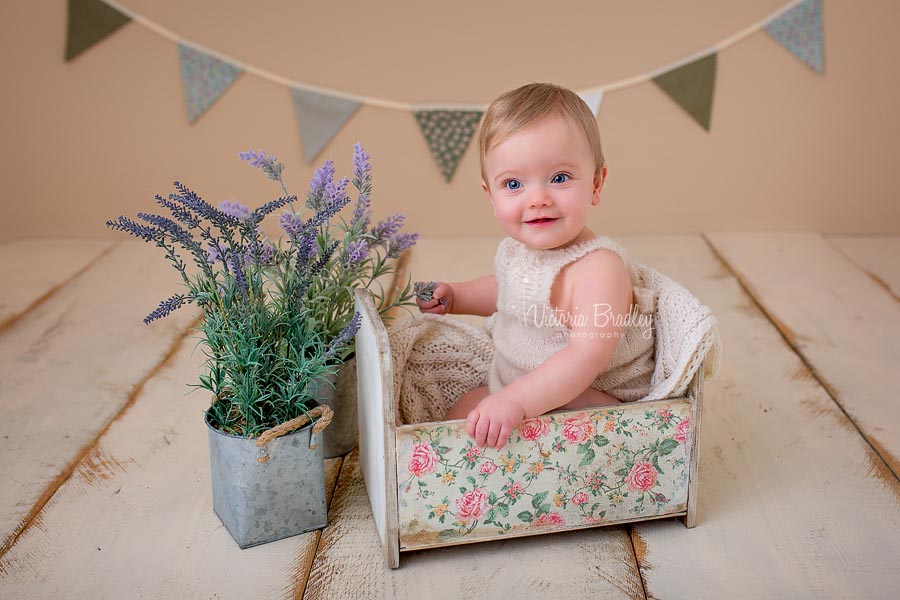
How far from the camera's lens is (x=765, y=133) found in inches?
94.5

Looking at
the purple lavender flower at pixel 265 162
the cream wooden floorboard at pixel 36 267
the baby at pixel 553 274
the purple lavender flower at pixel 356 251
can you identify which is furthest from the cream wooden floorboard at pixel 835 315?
the cream wooden floorboard at pixel 36 267

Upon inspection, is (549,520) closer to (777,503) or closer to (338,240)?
(777,503)

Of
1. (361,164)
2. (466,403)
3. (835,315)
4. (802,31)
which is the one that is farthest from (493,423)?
(802,31)

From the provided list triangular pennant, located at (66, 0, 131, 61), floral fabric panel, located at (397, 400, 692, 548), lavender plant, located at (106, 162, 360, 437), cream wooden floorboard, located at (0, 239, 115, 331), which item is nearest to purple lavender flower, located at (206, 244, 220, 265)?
lavender plant, located at (106, 162, 360, 437)

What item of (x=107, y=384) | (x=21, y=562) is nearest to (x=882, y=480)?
(x=21, y=562)

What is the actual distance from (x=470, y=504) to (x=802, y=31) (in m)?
1.77

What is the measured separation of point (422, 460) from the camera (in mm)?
1036

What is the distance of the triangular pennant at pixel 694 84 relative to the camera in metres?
2.32

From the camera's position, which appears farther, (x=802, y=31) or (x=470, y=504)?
(x=802, y=31)

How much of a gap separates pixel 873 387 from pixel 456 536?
33.6 inches

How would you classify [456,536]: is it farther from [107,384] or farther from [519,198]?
[107,384]

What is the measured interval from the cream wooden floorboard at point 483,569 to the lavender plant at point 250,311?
18 cm

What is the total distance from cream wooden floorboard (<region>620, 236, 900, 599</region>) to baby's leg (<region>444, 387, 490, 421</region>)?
29cm

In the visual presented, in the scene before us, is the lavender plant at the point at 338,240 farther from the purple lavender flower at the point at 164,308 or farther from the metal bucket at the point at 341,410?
the purple lavender flower at the point at 164,308
